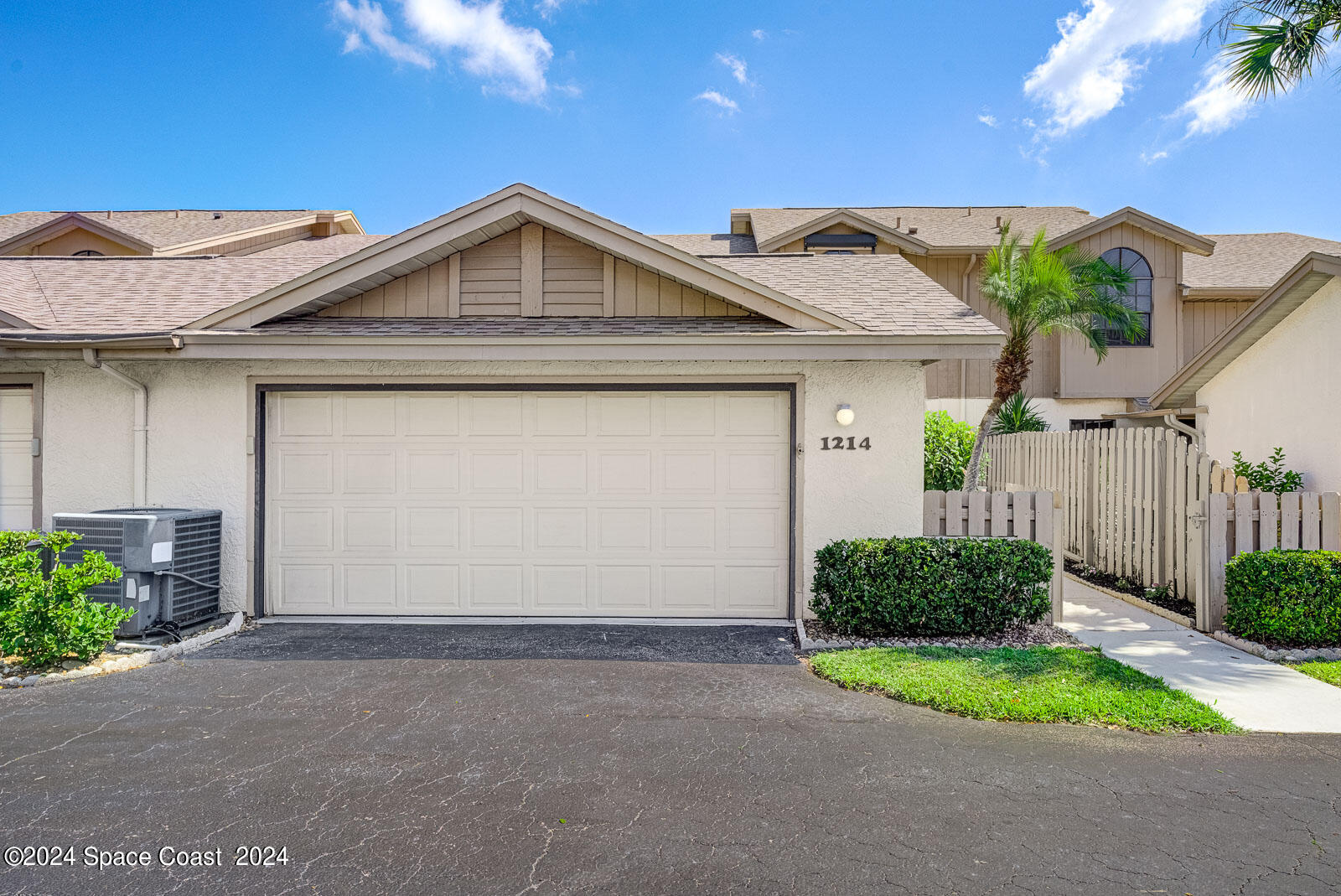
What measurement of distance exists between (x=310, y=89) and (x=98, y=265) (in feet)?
23.0

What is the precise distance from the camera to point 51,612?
5828mm

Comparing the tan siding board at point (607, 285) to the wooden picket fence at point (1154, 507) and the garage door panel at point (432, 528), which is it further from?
the wooden picket fence at point (1154, 507)

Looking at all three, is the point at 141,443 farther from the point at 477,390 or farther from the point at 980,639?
the point at 980,639

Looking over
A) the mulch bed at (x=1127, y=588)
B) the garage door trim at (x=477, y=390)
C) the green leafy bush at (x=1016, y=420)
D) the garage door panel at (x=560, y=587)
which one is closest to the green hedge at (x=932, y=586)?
the garage door trim at (x=477, y=390)

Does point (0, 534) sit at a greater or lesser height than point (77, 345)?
lesser

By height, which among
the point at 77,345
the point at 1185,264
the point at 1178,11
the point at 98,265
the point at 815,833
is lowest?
the point at 815,833

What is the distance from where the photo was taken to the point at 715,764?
415cm

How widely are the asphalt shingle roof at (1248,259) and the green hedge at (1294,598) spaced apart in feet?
45.0

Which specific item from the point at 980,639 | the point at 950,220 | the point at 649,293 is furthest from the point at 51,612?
the point at 950,220

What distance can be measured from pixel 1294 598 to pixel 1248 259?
1690 cm

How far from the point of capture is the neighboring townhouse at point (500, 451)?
24.7 feet

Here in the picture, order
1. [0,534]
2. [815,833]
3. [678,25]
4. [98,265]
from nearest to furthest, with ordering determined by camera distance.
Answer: [815,833], [0,534], [98,265], [678,25]

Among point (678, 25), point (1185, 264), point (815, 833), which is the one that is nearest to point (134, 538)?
point (815, 833)

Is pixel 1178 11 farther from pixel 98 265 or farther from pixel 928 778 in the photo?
pixel 98 265
